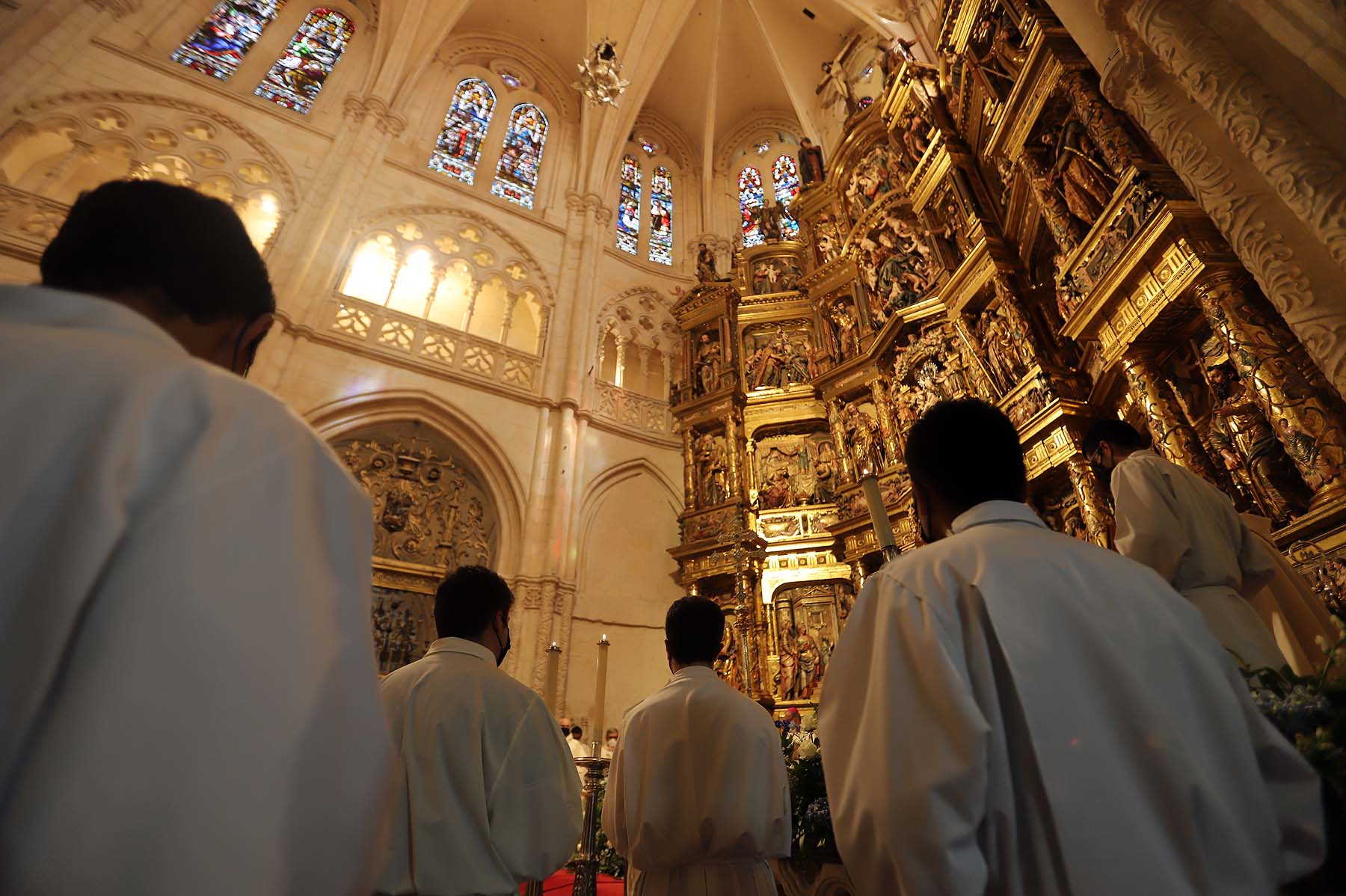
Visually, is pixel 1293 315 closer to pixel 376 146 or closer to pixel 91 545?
pixel 91 545

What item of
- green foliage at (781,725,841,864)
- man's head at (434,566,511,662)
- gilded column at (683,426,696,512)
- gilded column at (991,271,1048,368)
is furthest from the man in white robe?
gilded column at (683,426,696,512)

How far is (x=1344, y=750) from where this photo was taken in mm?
1321

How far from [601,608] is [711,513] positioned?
2.93 m

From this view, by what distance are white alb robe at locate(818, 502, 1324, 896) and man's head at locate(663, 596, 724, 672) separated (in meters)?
1.56

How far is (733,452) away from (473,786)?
30.2ft

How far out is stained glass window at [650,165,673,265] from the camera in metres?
17.3

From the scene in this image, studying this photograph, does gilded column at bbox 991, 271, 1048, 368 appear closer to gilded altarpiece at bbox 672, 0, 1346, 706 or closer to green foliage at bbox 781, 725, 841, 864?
gilded altarpiece at bbox 672, 0, 1346, 706

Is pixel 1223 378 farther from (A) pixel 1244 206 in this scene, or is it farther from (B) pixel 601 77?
(B) pixel 601 77

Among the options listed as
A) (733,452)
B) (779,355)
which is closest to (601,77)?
(779,355)

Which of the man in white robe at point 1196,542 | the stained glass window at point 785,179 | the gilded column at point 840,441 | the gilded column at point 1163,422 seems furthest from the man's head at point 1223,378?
the stained glass window at point 785,179

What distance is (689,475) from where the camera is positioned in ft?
38.3

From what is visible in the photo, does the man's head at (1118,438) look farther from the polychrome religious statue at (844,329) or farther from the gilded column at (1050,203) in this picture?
the polychrome religious statue at (844,329)

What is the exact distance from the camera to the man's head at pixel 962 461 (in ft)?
5.08

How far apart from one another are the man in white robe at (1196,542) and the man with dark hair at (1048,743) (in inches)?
51.1
